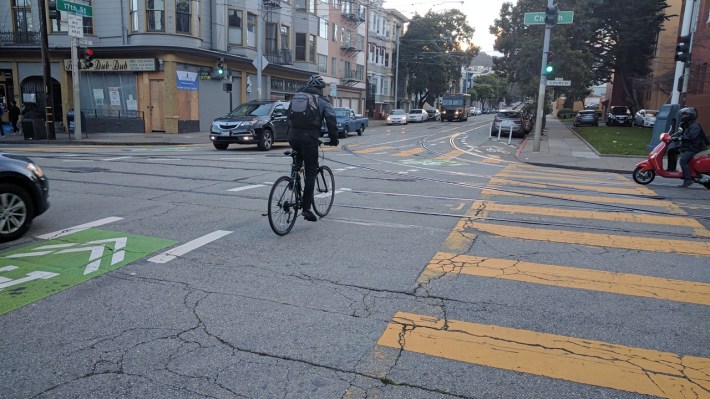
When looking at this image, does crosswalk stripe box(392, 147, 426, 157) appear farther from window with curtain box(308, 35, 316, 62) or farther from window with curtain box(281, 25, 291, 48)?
window with curtain box(308, 35, 316, 62)

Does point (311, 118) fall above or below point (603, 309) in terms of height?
above

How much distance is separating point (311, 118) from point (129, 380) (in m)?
4.09

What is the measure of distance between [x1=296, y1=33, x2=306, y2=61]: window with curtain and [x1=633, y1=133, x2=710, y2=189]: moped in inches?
1292

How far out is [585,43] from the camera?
3997 centimetres

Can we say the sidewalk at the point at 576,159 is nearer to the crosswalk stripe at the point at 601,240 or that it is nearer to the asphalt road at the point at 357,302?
the asphalt road at the point at 357,302

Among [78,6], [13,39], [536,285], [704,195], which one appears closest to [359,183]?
[536,285]

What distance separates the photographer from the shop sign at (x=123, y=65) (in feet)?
90.7

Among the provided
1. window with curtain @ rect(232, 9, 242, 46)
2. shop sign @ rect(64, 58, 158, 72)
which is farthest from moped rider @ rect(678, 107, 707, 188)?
window with curtain @ rect(232, 9, 242, 46)

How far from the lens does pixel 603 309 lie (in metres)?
4.38

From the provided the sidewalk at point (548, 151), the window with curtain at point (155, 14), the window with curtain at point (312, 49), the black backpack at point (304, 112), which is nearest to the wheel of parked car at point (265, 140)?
the sidewalk at point (548, 151)

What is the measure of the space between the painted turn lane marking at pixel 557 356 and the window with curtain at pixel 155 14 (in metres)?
28.0

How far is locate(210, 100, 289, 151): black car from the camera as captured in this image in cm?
1844

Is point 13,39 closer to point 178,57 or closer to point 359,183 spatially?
point 178,57

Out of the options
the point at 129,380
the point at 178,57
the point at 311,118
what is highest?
the point at 178,57
